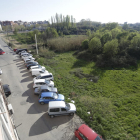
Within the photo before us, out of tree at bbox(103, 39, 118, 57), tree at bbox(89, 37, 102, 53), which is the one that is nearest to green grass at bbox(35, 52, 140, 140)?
tree at bbox(103, 39, 118, 57)

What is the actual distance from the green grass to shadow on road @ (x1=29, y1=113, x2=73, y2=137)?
154cm

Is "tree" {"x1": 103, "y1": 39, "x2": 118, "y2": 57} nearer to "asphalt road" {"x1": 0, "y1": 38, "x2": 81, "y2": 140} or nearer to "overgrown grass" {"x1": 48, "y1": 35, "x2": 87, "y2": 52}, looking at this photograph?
"overgrown grass" {"x1": 48, "y1": 35, "x2": 87, "y2": 52}

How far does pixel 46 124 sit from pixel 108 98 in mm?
6949

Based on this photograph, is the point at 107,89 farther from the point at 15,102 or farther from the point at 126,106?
the point at 15,102

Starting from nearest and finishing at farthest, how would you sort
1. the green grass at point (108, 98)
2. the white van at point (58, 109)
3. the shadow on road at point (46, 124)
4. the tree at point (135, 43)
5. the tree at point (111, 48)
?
the shadow on road at point (46, 124)
the green grass at point (108, 98)
the white van at point (58, 109)
the tree at point (111, 48)
the tree at point (135, 43)

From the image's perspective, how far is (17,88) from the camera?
12594mm

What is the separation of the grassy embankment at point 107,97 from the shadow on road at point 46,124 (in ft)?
5.27

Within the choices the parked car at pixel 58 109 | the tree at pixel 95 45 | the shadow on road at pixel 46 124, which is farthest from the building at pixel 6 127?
the tree at pixel 95 45

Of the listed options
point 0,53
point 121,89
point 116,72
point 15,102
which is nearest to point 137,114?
point 121,89

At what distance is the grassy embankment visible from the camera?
320 inches

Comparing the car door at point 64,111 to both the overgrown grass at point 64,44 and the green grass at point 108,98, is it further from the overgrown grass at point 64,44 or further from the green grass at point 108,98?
the overgrown grass at point 64,44

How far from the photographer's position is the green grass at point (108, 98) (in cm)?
812

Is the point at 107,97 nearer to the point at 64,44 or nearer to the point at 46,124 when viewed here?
the point at 46,124

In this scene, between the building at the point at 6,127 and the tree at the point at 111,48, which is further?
the tree at the point at 111,48
